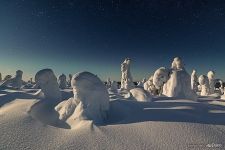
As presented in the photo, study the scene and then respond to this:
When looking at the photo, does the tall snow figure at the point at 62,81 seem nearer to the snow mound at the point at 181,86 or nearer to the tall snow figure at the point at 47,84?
the snow mound at the point at 181,86

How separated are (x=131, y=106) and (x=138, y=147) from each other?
3397mm

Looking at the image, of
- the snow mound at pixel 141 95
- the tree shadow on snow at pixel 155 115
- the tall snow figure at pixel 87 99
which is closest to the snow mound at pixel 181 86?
the snow mound at pixel 141 95

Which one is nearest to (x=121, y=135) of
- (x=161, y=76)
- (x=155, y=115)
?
(x=155, y=115)

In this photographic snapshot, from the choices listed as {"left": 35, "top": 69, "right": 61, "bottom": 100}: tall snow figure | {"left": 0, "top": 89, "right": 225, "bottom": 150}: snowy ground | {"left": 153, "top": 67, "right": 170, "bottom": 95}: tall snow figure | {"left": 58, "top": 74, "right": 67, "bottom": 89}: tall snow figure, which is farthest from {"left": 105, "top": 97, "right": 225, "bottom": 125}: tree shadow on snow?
{"left": 58, "top": 74, "right": 67, "bottom": 89}: tall snow figure

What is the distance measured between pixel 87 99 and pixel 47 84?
13.9 feet

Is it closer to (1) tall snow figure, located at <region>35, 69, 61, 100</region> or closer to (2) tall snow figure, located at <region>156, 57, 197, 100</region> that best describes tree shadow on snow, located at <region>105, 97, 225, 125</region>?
(1) tall snow figure, located at <region>35, 69, 61, 100</region>

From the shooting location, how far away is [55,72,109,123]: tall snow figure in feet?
23.8

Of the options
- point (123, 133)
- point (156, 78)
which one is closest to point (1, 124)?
point (123, 133)

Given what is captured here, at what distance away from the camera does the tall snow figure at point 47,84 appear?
10938 mm

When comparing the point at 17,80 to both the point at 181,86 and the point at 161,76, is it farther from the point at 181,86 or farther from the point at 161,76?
the point at 181,86

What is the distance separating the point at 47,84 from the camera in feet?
36.6

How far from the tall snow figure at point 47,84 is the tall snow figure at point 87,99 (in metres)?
3.39

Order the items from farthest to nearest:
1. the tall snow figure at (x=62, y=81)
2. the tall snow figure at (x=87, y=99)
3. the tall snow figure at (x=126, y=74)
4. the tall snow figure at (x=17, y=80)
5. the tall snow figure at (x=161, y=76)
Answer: the tall snow figure at (x=62, y=81) → the tall snow figure at (x=126, y=74) → the tall snow figure at (x=17, y=80) → the tall snow figure at (x=161, y=76) → the tall snow figure at (x=87, y=99)

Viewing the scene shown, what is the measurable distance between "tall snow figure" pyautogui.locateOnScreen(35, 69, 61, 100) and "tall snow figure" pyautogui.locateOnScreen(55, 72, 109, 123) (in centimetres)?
339
